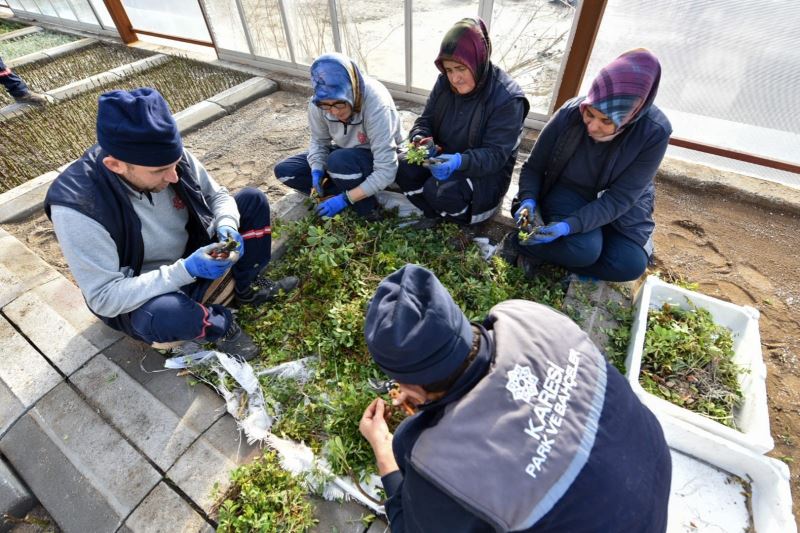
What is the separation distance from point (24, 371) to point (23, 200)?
2.19 metres

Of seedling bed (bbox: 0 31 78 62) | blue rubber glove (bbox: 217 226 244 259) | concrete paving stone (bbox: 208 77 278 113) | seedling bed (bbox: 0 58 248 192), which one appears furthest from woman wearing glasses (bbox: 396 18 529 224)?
seedling bed (bbox: 0 31 78 62)

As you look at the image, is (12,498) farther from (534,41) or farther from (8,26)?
(8,26)

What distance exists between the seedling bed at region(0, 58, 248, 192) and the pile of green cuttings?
5.89 meters

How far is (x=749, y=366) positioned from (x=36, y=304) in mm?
4435

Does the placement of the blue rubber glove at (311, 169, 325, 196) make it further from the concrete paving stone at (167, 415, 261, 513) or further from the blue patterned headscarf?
the concrete paving stone at (167, 415, 261, 513)

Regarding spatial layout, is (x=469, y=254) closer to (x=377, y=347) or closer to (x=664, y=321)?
(x=664, y=321)

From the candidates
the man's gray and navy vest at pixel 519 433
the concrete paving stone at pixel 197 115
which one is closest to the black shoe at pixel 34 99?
the concrete paving stone at pixel 197 115

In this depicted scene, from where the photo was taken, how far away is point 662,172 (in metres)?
3.81

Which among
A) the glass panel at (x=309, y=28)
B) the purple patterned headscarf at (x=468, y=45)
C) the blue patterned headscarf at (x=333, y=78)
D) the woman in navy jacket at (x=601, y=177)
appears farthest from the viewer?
the glass panel at (x=309, y=28)

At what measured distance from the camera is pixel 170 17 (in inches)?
269

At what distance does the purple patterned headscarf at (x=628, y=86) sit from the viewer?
6.87ft

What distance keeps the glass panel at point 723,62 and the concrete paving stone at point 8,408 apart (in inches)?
199

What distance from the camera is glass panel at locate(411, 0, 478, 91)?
4152 mm

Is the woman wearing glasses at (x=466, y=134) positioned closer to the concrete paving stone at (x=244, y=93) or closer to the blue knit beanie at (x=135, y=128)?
the blue knit beanie at (x=135, y=128)
